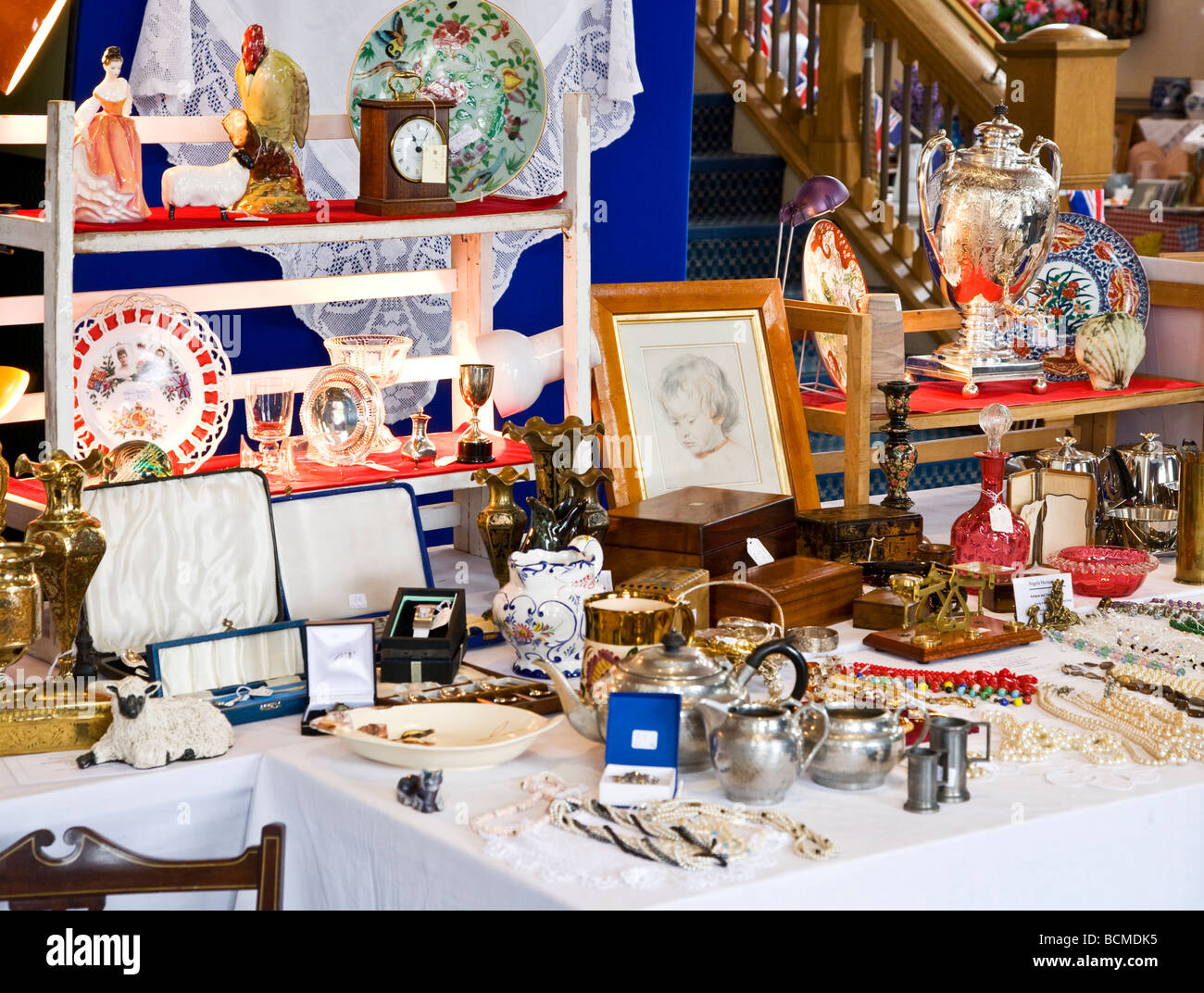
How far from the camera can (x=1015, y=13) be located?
32.1 feet

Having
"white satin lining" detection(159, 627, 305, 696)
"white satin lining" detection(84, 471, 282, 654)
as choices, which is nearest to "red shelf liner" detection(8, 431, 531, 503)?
"white satin lining" detection(84, 471, 282, 654)

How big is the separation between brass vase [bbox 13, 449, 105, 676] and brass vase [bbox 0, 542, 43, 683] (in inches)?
1.6

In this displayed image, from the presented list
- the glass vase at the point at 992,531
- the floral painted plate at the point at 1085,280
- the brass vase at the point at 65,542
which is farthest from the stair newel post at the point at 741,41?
the brass vase at the point at 65,542

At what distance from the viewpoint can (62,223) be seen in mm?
2232

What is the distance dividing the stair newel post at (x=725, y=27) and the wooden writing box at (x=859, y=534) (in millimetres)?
3254

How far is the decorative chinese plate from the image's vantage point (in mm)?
2492

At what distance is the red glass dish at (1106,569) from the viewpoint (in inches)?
107

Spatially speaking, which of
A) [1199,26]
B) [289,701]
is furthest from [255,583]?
[1199,26]

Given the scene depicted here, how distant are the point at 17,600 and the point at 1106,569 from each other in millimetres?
1731

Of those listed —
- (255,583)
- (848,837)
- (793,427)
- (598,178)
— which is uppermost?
(598,178)

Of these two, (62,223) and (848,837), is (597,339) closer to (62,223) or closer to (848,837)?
(62,223)

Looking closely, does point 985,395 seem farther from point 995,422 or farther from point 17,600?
point 17,600

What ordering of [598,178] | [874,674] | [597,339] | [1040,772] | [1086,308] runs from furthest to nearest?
[598,178] → [1086,308] → [597,339] → [874,674] → [1040,772]

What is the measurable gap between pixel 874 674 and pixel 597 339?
0.95 meters
